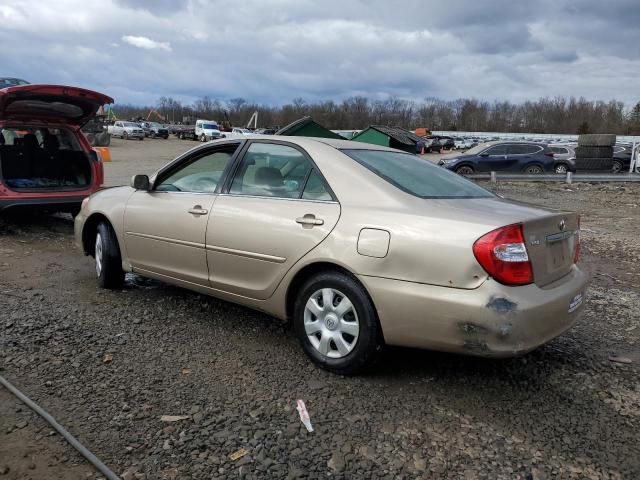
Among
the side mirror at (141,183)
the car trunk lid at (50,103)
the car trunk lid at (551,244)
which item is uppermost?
the car trunk lid at (50,103)

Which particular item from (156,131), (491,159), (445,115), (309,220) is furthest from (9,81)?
(445,115)

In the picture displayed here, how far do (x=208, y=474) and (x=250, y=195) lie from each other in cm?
206

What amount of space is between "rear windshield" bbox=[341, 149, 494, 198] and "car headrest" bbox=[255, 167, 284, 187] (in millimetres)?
510

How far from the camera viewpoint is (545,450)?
2.69m

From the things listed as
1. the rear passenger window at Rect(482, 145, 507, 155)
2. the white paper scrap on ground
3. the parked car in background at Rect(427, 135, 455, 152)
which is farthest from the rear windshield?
the parked car in background at Rect(427, 135, 455, 152)

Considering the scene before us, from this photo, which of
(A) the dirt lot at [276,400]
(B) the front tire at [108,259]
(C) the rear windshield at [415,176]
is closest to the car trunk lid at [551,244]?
(C) the rear windshield at [415,176]

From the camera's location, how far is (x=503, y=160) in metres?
20.5

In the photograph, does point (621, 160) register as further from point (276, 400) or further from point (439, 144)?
point (439, 144)

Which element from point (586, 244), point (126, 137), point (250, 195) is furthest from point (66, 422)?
point (126, 137)

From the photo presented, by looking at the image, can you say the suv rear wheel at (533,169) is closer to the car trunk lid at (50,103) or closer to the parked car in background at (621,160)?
the parked car in background at (621,160)

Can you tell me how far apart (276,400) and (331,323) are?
1.91 feet

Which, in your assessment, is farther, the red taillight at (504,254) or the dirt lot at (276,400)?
the red taillight at (504,254)

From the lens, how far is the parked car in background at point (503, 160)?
20.4 metres

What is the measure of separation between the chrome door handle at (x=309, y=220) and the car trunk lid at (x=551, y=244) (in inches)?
48.1
